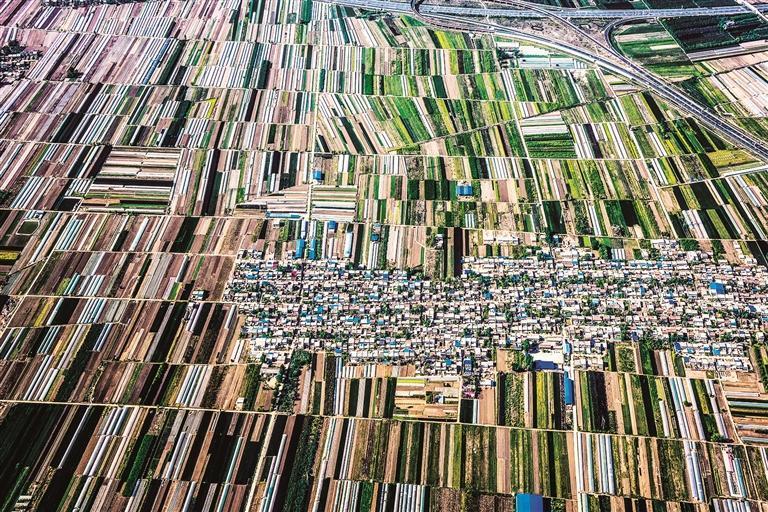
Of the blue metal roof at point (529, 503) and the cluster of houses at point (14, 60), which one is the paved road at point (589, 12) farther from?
the blue metal roof at point (529, 503)

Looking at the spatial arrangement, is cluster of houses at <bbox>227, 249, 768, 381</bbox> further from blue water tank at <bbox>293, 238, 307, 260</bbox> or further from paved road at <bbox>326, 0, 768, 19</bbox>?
paved road at <bbox>326, 0, 768, 19</bbox>

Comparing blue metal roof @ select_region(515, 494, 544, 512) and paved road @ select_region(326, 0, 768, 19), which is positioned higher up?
paved road @ select_region(326, 0, 768, 19)

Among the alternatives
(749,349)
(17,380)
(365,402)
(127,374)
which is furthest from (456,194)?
(17,380)

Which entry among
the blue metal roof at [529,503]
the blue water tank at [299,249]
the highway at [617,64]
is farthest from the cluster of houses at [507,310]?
the highway at [617,64]

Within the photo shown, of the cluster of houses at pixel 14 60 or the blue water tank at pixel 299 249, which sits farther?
the cluster of houses at pixel 14 60

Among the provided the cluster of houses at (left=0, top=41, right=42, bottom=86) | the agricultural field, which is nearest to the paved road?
the agricultural field

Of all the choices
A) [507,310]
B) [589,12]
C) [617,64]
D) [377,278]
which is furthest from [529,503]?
[589,12]

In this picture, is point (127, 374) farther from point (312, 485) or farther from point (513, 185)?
point (513, 185)

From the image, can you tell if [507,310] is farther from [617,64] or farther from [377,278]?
[617,64]

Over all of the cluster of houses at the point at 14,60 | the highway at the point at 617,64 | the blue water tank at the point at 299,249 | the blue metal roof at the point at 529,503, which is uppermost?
the highway at the point at 617,64
